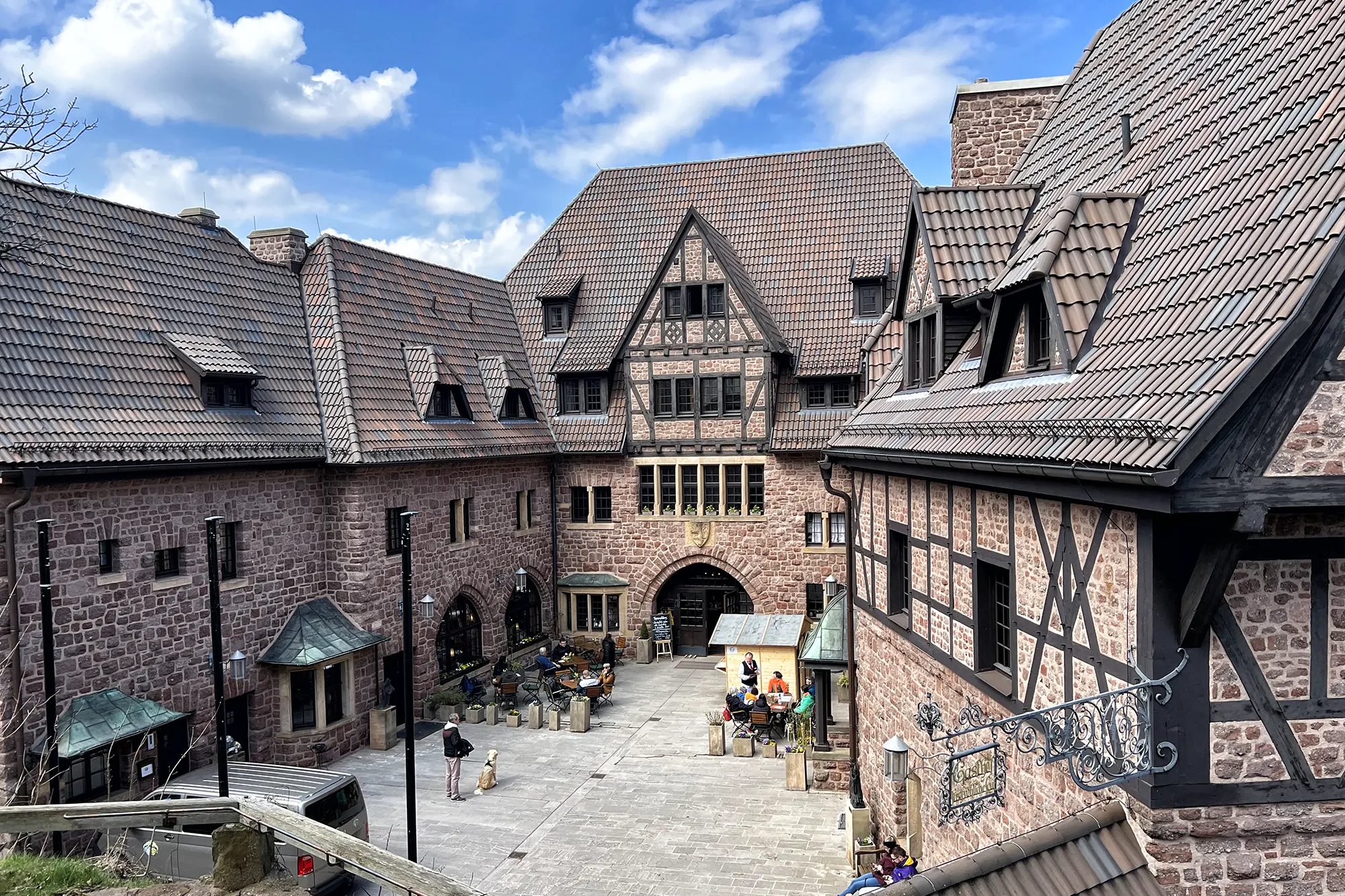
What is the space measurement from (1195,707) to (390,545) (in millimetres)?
17141

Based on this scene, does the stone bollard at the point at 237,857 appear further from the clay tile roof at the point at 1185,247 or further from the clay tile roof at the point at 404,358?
the clay tile roof at the point at 404,358

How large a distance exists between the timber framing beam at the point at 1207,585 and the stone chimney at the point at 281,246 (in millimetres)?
21114

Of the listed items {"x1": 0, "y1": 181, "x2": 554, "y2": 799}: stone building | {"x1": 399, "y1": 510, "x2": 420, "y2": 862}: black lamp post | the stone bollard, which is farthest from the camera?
{"x1": 0, "y1": 181, "x2": 554, "y2": 799}: stone building

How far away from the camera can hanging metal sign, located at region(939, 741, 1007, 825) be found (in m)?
7.79

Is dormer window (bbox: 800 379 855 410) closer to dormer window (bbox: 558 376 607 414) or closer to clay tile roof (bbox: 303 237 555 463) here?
dormer window (bbox: 558 376 607 414)

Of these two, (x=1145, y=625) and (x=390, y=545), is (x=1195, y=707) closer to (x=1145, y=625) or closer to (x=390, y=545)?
(x=1145, y=625)

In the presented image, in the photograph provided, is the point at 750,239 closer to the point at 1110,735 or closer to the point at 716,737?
the point at 716,737

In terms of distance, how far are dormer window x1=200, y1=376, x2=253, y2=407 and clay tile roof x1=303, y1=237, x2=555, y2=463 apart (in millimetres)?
1891

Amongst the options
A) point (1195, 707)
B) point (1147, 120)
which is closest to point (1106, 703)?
point (1195, 707)

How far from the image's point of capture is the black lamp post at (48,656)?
12.7 m

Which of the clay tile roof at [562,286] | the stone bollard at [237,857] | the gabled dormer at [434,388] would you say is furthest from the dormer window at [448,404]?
the stone bollard at [237,857]

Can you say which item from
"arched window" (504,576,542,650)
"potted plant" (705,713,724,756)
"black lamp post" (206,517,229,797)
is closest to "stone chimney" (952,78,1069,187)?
"potted plant" (705,713,724,756)

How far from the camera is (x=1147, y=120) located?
31.5 feet

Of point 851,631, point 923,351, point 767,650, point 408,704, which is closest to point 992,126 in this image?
point 923,351
